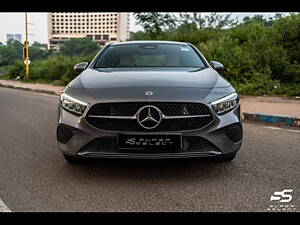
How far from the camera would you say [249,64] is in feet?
38.0

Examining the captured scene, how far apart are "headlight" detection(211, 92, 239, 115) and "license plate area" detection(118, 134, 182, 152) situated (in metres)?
0.46

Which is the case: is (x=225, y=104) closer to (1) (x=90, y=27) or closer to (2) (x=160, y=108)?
(2) (x=160, y=108)

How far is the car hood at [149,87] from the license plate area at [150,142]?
33cm

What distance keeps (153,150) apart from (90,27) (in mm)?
128837

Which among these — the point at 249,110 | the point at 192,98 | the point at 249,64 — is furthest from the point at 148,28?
the point at 192,98

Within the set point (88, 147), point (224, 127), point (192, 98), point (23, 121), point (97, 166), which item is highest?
point (192, 98)

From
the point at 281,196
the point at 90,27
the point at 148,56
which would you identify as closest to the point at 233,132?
the point at 281,196

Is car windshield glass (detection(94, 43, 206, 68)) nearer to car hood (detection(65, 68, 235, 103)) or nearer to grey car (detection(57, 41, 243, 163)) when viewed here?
car hood (detection(65, 68, 235, 103))

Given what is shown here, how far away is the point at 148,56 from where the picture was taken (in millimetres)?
4656

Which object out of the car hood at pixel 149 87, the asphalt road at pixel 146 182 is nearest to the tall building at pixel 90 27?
the asphalt road at pixel 146 182

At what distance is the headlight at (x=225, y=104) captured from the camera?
10.7ft
